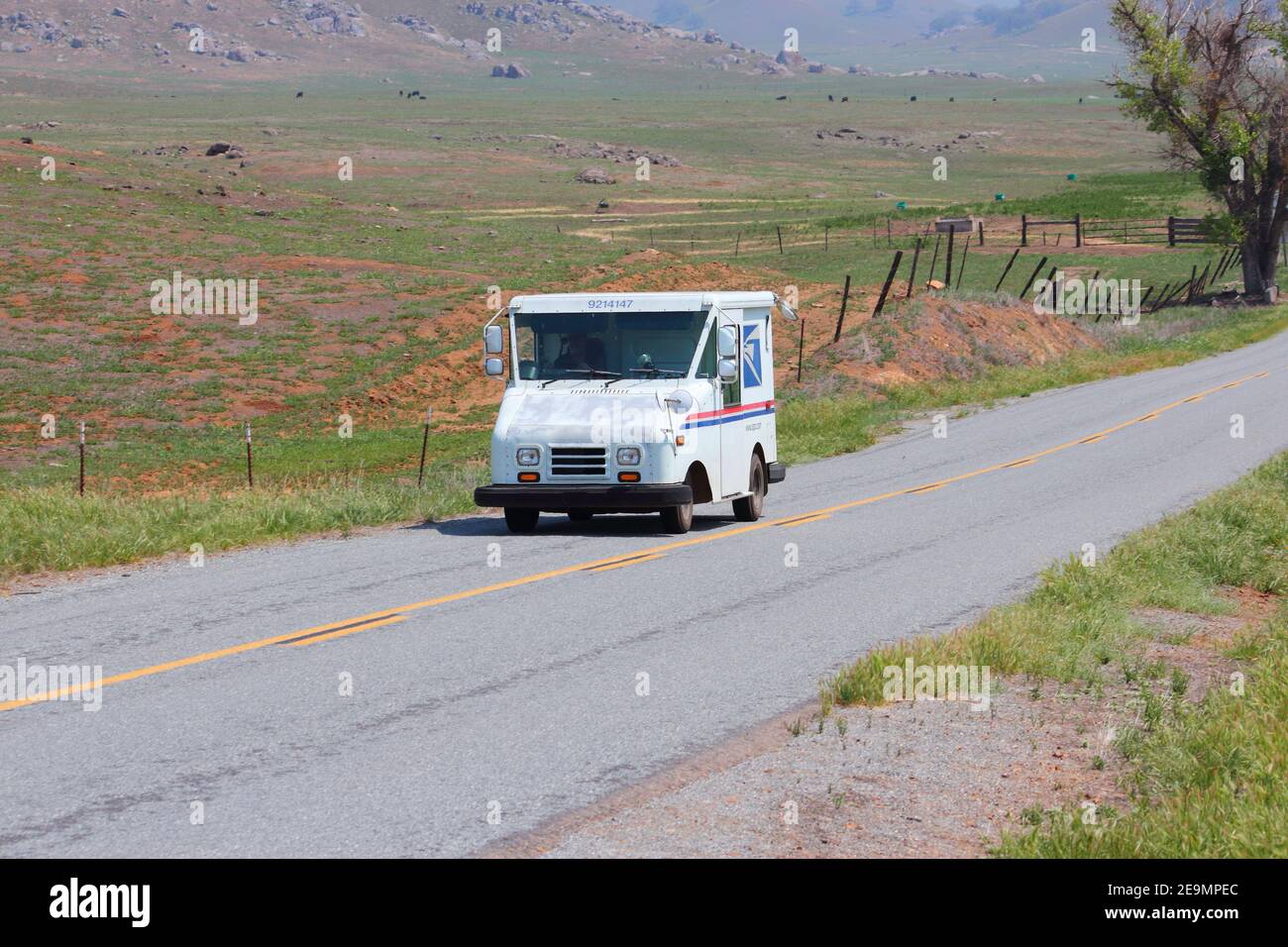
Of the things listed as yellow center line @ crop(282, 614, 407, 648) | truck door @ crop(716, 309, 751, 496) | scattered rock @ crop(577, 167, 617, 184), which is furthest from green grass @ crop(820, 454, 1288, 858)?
scattered rock @ crop(577, 167, 617, 184)

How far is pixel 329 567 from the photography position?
569 inches

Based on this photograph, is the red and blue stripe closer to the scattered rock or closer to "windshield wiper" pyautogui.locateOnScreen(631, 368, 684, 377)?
"windshield wiper" pyautogui.locateOnScreen(631, 368, 684, 377)

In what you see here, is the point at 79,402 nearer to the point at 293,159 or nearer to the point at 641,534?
the point at 641,534

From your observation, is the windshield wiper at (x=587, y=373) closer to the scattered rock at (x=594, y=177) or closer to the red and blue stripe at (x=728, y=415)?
the red and blue stripe at (x=728, y=415)

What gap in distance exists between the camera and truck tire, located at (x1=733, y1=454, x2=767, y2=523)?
18.2m

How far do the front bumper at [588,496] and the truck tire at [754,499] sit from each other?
1749mm

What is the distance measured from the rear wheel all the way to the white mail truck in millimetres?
19

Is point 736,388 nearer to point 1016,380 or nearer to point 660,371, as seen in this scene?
point 660,371

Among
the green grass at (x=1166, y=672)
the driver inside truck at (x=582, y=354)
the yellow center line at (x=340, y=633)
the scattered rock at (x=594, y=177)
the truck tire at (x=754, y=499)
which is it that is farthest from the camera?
the scattered rock at (x=594, y=177)

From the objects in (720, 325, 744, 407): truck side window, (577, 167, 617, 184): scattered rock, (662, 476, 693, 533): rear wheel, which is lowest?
(662, 476, 693, 533): rear wheel

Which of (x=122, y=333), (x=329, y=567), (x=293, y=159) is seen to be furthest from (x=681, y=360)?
(x=293, y=159)

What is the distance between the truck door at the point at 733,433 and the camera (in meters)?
17.5

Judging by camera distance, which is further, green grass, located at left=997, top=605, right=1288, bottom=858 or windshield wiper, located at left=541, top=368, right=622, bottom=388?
windshield wiper, located at left=541, top=368, right=622, bottom=388

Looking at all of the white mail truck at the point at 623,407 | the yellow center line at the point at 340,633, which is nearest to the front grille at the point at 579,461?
the white mail truck at the point at 623,407
